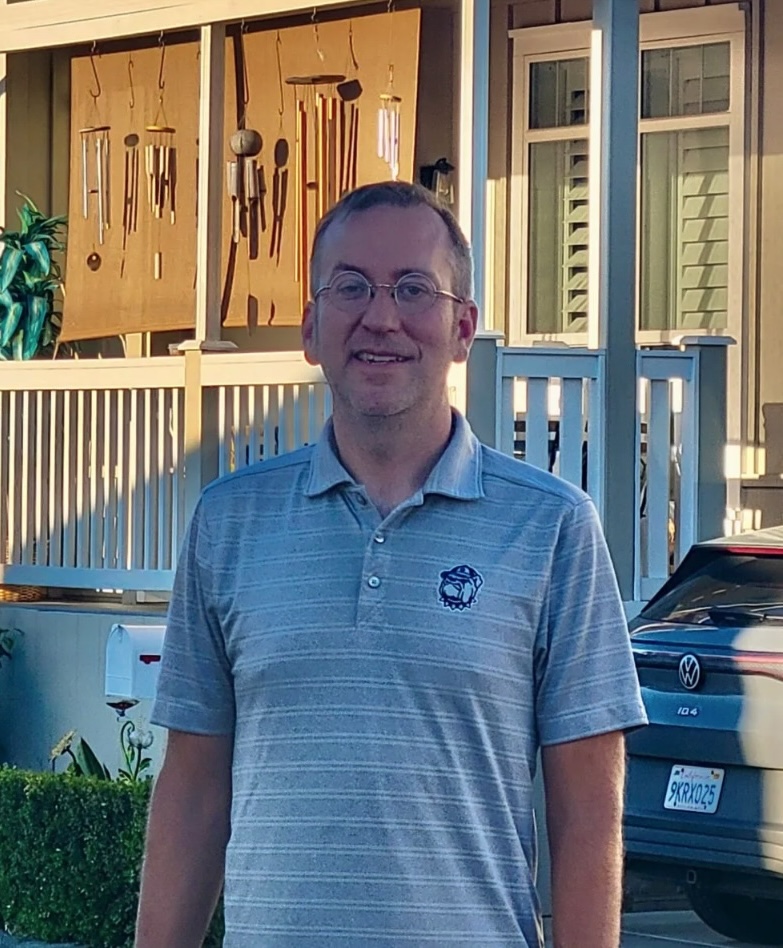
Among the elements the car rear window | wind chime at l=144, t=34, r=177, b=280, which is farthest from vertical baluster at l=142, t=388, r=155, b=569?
the car rear window

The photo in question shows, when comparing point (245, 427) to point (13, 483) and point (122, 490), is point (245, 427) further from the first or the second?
point (13, 483)

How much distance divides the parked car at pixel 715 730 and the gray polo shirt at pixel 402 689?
4.08m

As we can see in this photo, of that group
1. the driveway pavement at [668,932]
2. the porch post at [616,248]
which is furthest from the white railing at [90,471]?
the driveway pavement at [668,932]

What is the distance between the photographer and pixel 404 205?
2.91 meters

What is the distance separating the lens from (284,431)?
989cm

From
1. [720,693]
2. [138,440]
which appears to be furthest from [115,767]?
[720,693]

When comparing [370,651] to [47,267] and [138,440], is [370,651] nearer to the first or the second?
[138,440]

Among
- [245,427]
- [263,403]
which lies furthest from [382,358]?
[245,427]

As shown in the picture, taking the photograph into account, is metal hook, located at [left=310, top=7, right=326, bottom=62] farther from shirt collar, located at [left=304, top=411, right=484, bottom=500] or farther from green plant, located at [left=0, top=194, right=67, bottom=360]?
shirt collar, located at [left=304, top=411, right=484, bottom=500]

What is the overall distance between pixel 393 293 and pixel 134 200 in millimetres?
9747

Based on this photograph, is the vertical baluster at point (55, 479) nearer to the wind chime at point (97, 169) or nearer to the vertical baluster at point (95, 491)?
the vertical baluster at point (95, 491)

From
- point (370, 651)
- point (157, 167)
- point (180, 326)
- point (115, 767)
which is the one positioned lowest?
point (115, 767)

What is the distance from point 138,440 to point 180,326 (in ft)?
5.07

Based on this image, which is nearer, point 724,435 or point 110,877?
point 110,877
